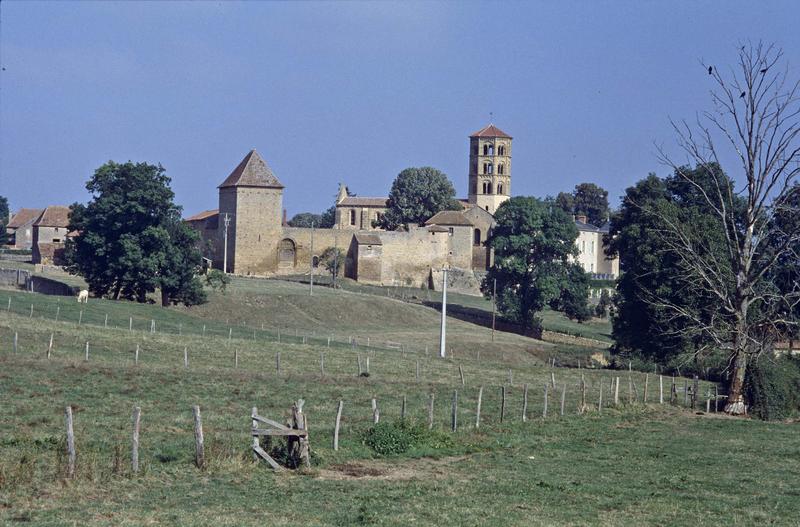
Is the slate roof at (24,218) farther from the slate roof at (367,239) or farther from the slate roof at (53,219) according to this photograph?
the slate roof at (367,239)

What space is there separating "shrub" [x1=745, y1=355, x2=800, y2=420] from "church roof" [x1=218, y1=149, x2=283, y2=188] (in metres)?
65.3

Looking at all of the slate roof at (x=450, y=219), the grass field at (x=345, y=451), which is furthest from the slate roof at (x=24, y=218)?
the grass field at (x=345, y=451)

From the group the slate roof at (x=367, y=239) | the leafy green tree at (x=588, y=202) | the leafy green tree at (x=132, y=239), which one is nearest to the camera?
the leafy green tree at (x=132, y=239)

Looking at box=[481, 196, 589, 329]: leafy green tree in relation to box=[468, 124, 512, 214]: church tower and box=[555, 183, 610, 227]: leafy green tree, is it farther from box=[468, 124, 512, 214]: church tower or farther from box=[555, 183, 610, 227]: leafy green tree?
box=[555, 183, 610, 227]: leafy green tree

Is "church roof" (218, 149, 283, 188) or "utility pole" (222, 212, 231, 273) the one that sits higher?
"church roof" (218, 149, 283, 188)

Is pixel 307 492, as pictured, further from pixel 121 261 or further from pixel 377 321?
pixel 377 321

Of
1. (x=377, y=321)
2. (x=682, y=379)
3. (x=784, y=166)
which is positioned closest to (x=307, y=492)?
(x=784, y=166)

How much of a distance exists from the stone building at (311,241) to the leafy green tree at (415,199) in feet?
26.2

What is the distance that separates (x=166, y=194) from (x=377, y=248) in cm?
3707

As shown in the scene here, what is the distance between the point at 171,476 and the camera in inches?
691

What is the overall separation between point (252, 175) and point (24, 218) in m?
47.3

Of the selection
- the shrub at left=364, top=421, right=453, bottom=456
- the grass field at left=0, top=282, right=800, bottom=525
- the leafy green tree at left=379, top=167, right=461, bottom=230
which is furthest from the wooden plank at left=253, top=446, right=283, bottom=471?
the leafy green tree at left=379, top=167, right=461, bottom=230

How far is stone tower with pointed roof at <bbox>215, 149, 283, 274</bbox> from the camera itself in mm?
95000

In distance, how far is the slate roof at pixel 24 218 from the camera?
129137mm
